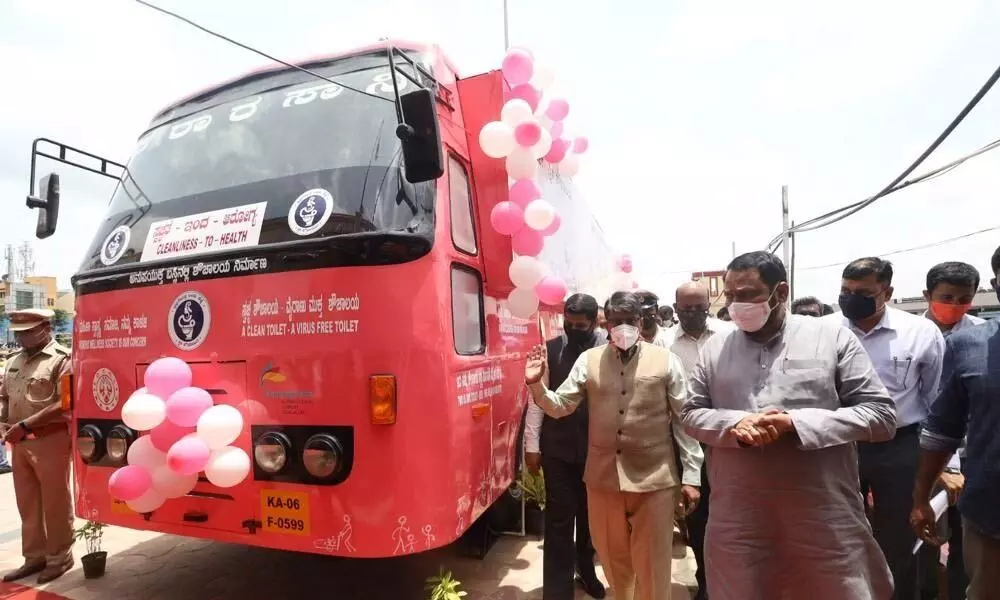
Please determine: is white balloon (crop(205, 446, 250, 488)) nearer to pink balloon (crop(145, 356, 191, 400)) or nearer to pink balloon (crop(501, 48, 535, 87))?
pink balloon (crop(145, 356, 191, 400))

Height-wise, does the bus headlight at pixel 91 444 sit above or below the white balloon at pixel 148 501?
above

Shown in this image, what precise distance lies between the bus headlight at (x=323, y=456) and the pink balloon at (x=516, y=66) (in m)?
2.18

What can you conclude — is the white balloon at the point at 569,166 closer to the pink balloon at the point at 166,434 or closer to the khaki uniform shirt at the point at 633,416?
the khaki uniform shirt at the point at 633,416

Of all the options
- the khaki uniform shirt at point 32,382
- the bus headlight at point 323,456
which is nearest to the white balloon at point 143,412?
the bus headlight at point 323,456

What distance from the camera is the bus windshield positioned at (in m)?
2.66

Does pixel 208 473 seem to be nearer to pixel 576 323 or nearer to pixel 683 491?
pixel 576 323

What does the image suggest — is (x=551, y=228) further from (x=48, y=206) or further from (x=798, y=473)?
(x=48, y=206)

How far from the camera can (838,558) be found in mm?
1937

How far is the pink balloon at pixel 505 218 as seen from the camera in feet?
10.4

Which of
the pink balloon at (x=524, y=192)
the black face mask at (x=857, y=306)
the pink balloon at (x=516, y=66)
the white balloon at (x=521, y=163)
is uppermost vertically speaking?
the pink balloon at (x=516, y=66)

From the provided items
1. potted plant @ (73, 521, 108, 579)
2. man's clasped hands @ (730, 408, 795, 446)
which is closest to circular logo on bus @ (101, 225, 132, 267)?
potted plant @ (73, 521, 108, 579)

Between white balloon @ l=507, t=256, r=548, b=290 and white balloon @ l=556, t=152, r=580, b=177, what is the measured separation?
4.08 feet

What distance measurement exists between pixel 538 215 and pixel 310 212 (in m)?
1.21

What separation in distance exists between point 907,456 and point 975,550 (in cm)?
76
